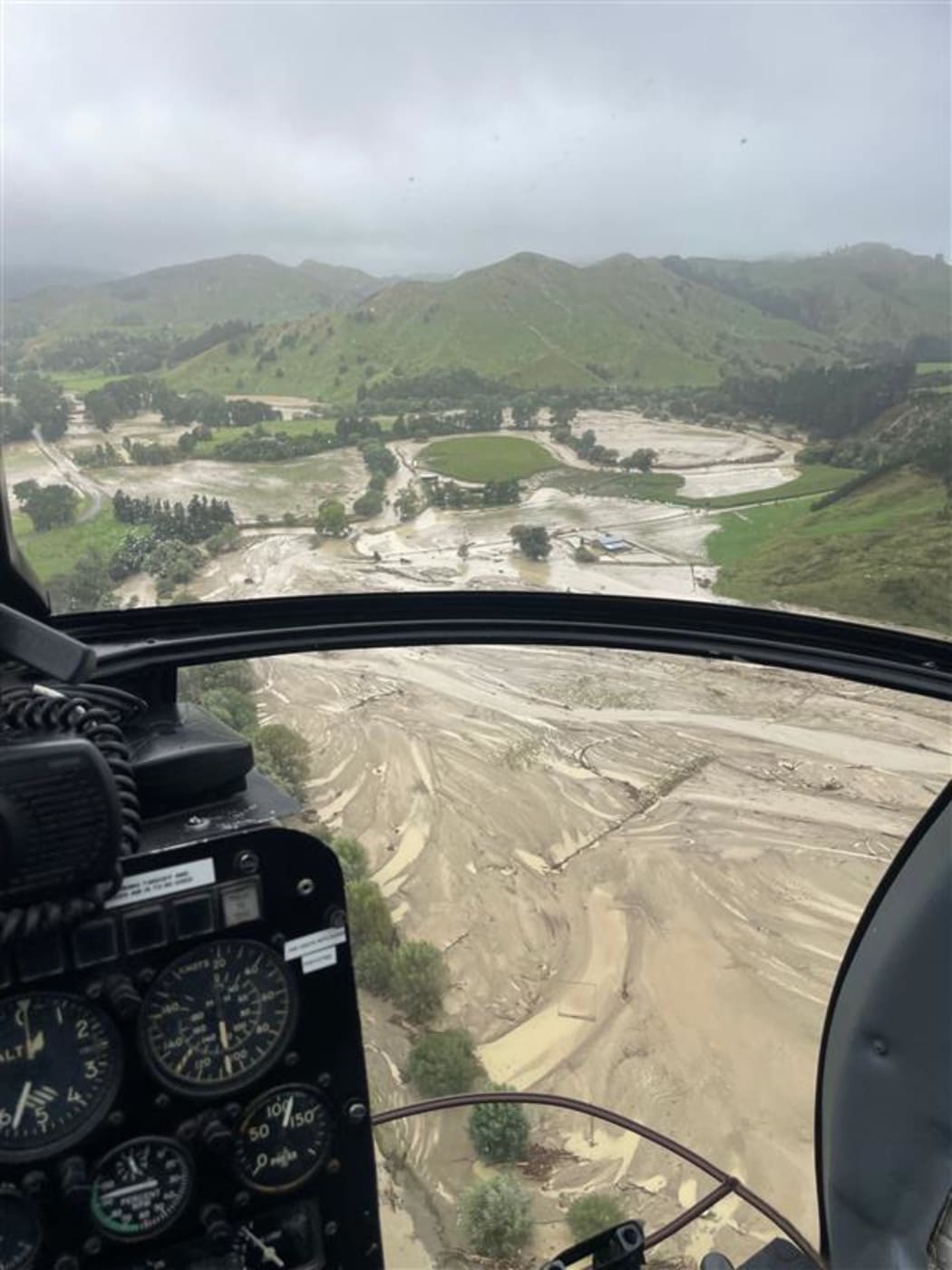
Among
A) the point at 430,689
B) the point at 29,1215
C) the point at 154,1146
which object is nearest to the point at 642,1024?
the point at 430,689

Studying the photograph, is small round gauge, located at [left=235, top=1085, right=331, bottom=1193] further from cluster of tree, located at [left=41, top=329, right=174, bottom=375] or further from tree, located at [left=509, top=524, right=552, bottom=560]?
cluster of tree, located at [left=41, top=329, right=174, bottom=375]

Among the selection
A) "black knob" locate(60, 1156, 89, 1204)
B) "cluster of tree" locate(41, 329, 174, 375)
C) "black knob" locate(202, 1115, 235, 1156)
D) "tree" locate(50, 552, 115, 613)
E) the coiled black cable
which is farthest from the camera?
"cluster of tree" locate(41, 329, 174, 375)

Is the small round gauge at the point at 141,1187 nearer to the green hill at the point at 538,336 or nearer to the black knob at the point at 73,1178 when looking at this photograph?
the black knob at the point at 73,1178

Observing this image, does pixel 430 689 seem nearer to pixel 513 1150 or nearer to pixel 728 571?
pixel 728 571

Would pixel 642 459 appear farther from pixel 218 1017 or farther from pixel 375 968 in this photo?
pixel 218 1017

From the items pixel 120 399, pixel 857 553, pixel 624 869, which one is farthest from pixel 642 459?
pixel 120 399

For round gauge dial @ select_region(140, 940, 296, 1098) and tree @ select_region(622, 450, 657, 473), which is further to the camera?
tree @ select_region(622, 450, 657, 473)

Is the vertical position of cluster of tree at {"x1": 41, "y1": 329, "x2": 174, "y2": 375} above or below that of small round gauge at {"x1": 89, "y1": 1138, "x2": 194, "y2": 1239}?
above

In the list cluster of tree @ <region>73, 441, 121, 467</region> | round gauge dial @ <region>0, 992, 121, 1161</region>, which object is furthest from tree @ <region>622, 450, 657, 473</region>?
round gauge dial @ <region>0, 992, 121, 1161</region>
